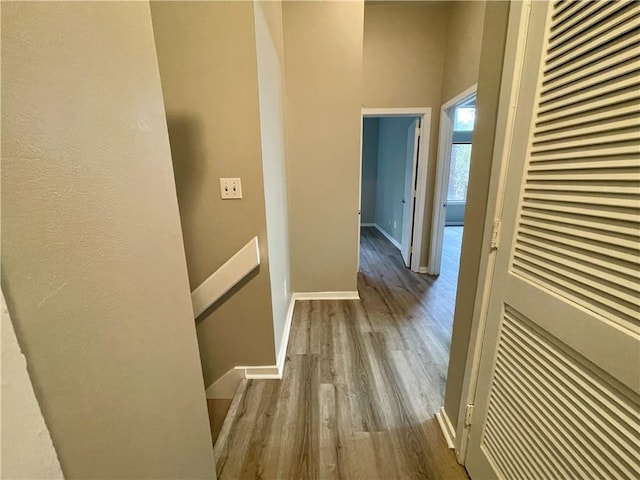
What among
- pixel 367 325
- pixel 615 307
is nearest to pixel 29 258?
pixel 615 307

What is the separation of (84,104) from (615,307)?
121 cm

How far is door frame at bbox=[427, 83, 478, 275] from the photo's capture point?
127 inches

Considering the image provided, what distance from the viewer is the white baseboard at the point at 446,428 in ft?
4.56

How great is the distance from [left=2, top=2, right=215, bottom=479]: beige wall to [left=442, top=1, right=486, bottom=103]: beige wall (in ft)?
9.56

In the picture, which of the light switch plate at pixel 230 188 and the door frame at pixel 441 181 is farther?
the door frame at pixel 441 181

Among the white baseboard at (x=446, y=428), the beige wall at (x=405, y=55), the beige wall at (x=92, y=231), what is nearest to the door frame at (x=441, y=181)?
the beige wall at (x=405, y=55)

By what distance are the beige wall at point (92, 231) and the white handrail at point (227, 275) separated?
Result: 81cm

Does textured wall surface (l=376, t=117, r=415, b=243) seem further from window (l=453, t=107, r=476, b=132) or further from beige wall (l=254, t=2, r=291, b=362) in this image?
beige wall (l=254, t=2, r=291, b=362)

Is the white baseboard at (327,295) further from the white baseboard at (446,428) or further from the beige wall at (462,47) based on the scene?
the beige wall at (462,47)

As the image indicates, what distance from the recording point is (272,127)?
6.25ft

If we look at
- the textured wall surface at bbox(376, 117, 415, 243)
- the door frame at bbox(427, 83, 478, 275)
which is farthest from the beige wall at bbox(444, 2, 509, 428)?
the textured wall surface at bbox(376, 117, 415, 243)

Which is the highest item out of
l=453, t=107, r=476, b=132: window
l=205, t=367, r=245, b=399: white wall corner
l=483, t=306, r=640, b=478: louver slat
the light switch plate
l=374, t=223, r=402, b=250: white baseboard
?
l=453, t=107, r=476, b=132: window

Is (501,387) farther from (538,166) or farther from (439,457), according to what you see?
(538,166)

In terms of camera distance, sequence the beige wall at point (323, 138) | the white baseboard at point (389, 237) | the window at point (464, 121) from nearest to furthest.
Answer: the beige wall at point (323, 138) → the white baseboard at point (389, 237) → the window at point (464, 121)
